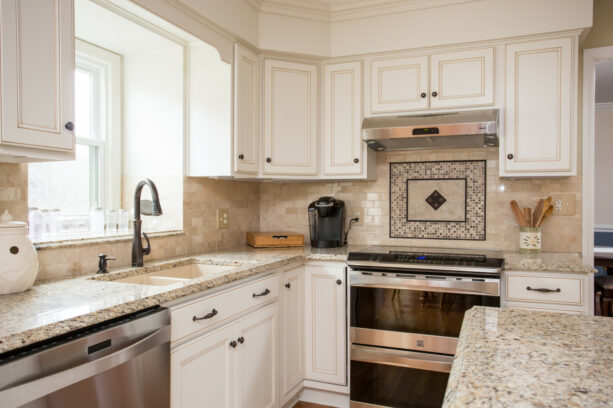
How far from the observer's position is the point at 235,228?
308 centimetres

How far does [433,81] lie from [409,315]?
1443 mm

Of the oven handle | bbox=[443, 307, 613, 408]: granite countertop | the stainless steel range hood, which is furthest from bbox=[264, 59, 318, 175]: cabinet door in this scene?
bbox=[443, 307, 613, 408]: granite countertop

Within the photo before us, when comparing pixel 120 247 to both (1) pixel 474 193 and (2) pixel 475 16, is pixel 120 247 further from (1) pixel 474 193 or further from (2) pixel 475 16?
(2) pixel 475 16

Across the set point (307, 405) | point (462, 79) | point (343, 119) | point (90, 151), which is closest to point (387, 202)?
point (343, 119)

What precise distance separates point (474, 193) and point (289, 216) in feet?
4.48

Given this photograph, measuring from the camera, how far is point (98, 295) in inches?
56.4

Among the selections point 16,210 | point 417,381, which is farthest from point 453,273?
point 16,210

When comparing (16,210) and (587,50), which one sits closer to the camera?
(16,210)

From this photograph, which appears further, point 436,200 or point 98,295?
point 436,200

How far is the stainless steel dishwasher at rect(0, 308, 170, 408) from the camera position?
1021 mm

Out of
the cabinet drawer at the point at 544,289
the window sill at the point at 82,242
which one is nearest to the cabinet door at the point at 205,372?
the window sill at the point at 82,242

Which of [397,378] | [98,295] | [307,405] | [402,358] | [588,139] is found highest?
[588,139]

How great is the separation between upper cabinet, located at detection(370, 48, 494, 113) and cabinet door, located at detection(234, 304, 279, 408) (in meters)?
1.51

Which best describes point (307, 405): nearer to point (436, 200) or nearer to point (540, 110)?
point (436, 200)
